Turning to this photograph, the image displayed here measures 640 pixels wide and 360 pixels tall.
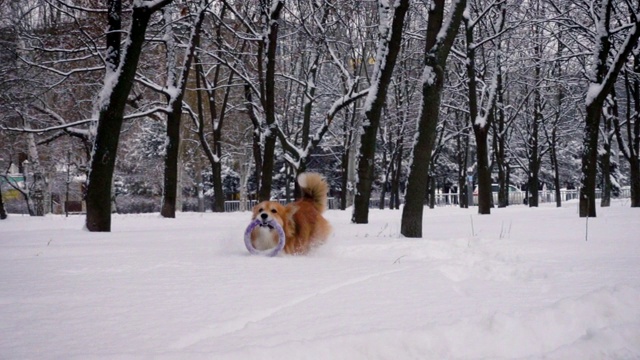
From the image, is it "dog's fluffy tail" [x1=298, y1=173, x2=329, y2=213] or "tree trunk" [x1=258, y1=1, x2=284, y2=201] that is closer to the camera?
"dog's fluffy tail" [x1=298, y1=173, x2=329, y2=213]

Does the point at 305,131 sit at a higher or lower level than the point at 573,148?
lower

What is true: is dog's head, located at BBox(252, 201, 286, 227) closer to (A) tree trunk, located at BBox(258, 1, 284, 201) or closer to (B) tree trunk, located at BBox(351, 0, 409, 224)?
(B) tree trunk, located at BBox(351, 0, 409, 224)

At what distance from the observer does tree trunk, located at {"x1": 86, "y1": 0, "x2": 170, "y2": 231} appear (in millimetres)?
8602

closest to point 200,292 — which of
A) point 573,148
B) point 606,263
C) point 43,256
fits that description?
point 43,256

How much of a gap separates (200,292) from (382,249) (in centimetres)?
347

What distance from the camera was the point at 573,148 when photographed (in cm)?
4619

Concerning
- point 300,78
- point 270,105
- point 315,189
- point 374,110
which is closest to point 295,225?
point 315,189

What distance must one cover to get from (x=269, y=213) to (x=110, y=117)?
4672 millimetres

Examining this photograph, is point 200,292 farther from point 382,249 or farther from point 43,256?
point 382,249

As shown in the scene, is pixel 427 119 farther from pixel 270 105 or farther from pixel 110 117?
pixel 270 105

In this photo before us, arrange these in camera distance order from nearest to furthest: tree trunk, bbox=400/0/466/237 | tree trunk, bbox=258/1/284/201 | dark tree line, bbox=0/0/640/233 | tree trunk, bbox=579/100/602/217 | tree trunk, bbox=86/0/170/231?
tree trunk, bbox=400/0/466/237, tree trunk, bbox=86/0/170/231, dark tree line, bbox=0/0/640/233, tree trunk, bbox=579/100/602/217, tree trunk, bbox=258/1/284/201

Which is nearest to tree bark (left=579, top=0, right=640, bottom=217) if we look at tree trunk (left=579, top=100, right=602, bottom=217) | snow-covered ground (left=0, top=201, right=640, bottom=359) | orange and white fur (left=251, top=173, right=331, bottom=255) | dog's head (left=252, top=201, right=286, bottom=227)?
tree trunk (left=579, top=100, right=602, bottom=217)

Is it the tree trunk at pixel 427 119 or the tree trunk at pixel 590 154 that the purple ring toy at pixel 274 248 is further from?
the tree trunk at pixel 590 154

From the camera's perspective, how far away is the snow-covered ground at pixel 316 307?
2.34 m
